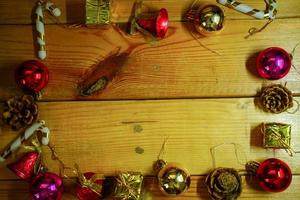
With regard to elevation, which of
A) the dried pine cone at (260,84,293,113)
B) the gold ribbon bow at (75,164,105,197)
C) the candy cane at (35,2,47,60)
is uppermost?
the candy cane at (35,2,47,60)

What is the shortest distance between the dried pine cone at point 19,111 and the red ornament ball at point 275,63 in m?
0.49

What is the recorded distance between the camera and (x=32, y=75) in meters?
0.84

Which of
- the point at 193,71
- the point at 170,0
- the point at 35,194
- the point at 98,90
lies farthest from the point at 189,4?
the point at 35,194

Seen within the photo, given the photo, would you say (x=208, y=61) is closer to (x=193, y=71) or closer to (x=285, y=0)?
(x=193, y=71)

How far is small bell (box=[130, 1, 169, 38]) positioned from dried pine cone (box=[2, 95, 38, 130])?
0.87ft

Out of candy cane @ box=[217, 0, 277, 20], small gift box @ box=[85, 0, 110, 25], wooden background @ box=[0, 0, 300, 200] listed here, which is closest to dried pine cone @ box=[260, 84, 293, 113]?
wooden background @ box=[0, 0, 300, 200]

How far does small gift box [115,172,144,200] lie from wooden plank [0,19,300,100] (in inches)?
6.6

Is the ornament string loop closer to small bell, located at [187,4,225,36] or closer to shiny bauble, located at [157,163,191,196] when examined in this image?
small bell, located at [187,4,225,36]

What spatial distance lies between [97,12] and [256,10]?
0.34 meters

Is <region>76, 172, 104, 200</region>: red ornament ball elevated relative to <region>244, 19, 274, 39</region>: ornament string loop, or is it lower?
lower

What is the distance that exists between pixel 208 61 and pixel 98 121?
270mm

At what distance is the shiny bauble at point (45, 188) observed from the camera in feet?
2.75

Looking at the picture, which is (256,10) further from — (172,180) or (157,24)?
(172,180)

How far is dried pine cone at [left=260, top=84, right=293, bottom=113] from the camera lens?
85 cm
